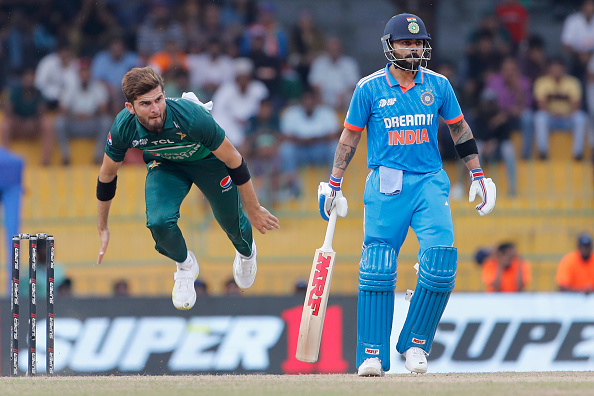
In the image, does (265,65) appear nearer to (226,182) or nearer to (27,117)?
(27,117)

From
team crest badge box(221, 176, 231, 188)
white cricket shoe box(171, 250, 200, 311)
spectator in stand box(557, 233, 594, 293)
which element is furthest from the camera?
spectator in stand box(557, 233, 594, 293)

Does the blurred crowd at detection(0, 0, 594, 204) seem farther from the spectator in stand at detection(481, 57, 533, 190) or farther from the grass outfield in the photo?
the grass outfield

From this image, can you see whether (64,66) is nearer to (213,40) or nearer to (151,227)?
(213,40)

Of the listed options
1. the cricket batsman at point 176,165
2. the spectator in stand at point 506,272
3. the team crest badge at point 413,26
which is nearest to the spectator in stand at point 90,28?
the spectator in stand at point 506,272

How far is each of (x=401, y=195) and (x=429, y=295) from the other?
2.47 ft

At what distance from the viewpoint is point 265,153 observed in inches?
545

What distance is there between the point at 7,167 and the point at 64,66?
13.9ft

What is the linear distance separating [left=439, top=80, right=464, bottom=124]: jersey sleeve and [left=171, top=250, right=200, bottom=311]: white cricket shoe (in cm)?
251

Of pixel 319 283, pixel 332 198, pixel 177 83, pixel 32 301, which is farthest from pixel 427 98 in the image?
pixel 177 83

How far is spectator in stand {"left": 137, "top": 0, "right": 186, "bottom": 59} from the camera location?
15.4 metres

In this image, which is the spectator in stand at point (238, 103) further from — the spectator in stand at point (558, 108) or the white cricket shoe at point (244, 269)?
the white cricket shoe at point (244, 269)

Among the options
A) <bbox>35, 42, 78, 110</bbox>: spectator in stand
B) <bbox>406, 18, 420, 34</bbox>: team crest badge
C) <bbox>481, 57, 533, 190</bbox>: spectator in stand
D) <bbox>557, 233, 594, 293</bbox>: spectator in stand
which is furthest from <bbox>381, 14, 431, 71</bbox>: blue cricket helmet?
<bbox>35, 42, 78, 110</bbox>: spectator in stand

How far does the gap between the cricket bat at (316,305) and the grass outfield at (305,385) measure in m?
0.21

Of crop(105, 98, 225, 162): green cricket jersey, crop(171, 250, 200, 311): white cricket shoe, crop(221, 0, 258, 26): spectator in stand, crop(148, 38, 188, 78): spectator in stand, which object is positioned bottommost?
crop(171, 250, 200, 311): white cricket shoe
